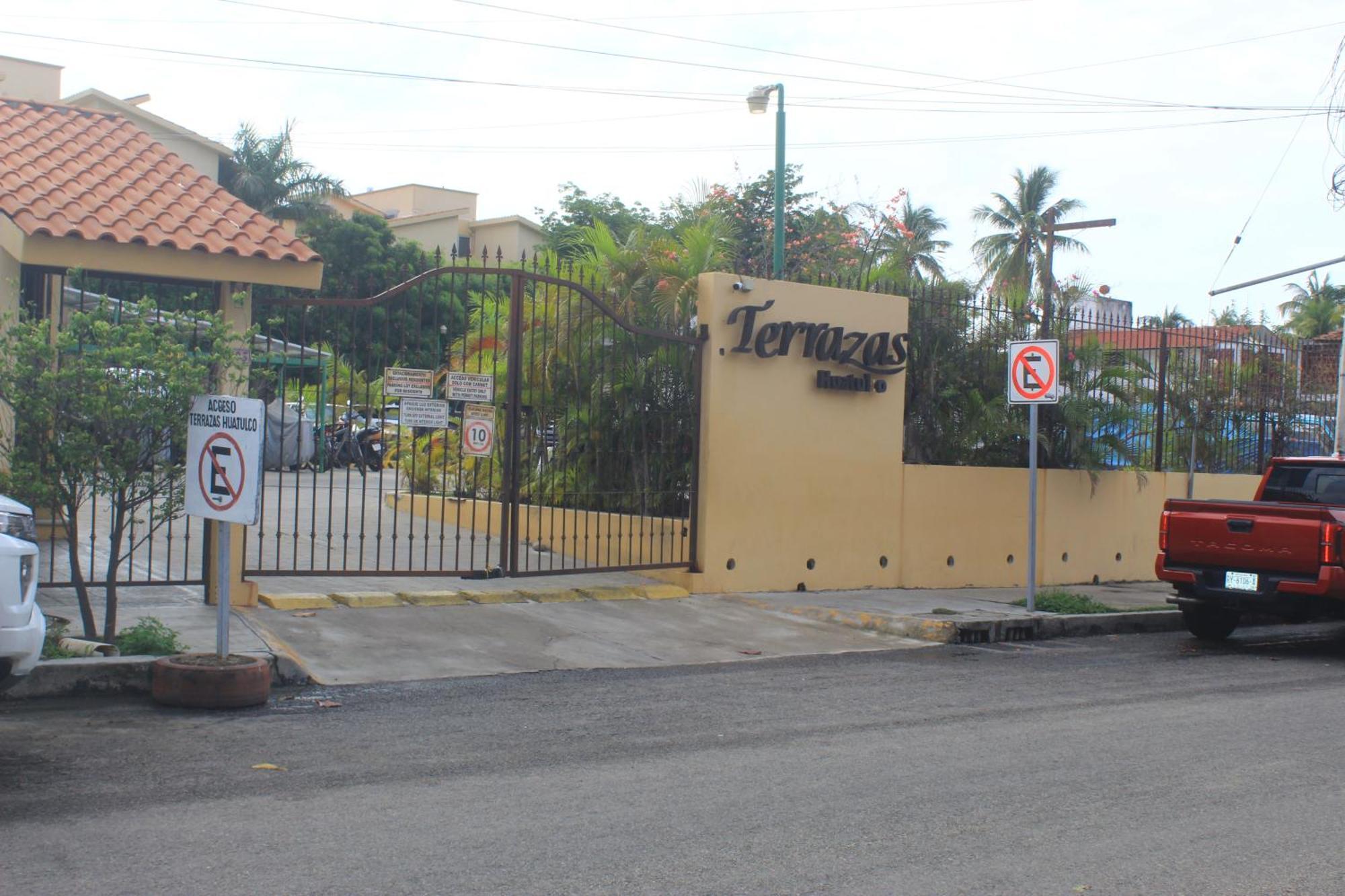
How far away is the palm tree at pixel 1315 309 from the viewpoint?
48.7 meters

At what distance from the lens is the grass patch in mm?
13250

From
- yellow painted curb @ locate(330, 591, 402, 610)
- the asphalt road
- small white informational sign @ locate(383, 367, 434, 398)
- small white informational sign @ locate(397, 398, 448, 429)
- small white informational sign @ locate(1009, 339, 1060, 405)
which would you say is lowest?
the asphalt road

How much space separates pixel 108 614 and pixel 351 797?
3.55m

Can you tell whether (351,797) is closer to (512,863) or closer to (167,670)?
(512,863)

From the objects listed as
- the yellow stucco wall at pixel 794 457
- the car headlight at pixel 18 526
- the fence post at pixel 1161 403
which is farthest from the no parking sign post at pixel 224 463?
the fence post at pixel 1161 403

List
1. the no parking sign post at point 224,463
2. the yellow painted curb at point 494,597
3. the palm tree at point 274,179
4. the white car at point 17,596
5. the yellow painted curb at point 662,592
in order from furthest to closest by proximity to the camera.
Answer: the palm tree at point 274,179 < the yellow painted curb at point 662,592 < the yellow painted curb at point 494,597 < the no parking sign post at point 224,463 < the white car at point 17,596

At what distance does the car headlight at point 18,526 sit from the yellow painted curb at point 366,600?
4.59 m

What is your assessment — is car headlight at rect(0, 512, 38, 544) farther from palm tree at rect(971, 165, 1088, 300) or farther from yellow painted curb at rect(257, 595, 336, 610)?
palm tree at rect(971, 165, 1088, 300)

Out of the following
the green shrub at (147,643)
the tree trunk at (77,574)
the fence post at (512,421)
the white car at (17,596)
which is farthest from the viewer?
the fence post at (512,421)

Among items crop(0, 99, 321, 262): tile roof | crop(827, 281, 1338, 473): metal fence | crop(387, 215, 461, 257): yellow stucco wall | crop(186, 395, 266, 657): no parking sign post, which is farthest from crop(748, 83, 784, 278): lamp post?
crop(387, 215, 461, 257): yellow stucco wall

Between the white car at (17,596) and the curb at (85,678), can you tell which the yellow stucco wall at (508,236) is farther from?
the white car at (17,596)

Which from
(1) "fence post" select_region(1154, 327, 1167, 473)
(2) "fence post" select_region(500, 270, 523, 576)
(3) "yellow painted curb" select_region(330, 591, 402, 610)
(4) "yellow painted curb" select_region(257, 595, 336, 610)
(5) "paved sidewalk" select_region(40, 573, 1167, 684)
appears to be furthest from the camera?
(1) "fence post" select_region(1154, 327, 1167, 473)

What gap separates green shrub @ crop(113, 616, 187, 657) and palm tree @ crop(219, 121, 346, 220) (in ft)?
138

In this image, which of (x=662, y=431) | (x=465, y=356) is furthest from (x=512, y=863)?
(x=465, y=356)
